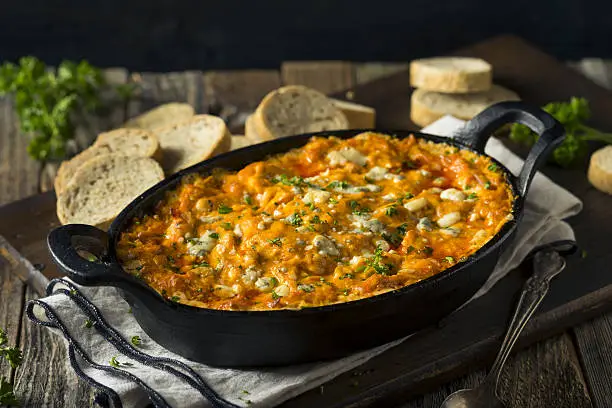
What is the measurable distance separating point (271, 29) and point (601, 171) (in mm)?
3364

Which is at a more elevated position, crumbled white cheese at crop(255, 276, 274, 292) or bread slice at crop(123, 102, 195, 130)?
crumbled white cheese at crop(255, 276, 274, 292)

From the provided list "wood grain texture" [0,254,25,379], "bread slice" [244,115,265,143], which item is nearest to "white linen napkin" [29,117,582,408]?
"wood grain texture" [0,254,25,379]

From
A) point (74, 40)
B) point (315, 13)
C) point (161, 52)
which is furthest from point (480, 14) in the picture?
point (74, 40)

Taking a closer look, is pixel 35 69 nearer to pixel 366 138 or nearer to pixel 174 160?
pixel 174 160

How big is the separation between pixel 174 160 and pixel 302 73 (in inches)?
77.1

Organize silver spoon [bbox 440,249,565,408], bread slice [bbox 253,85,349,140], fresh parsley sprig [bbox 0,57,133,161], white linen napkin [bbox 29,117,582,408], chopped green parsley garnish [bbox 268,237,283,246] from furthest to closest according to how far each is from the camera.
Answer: fresh parsley sprig [bbox 0,57,133,161]
bread slice [bbox 253,85,349,140]
chopped green parsley garnish [bbox 268,237,283,246]
silver spoon [bbox 440,249,565,408]
white linen napkin [bbox 29,117,582,408]

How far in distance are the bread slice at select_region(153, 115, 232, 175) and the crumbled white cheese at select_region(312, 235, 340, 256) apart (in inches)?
55.1

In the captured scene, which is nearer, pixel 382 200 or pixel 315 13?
pixel 382 200

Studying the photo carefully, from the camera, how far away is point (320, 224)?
3949 mm

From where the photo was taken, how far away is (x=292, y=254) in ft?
12.4

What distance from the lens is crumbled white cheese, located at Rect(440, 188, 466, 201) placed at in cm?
414

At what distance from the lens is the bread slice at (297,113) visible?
5266mm

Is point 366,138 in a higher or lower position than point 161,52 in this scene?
higher

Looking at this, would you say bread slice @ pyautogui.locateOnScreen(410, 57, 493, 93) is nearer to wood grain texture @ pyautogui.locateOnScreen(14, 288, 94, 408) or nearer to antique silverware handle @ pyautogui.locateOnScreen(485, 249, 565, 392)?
antique silverware handle @ pyautogui.locateOnScreen(485, 249, 565, 392)
